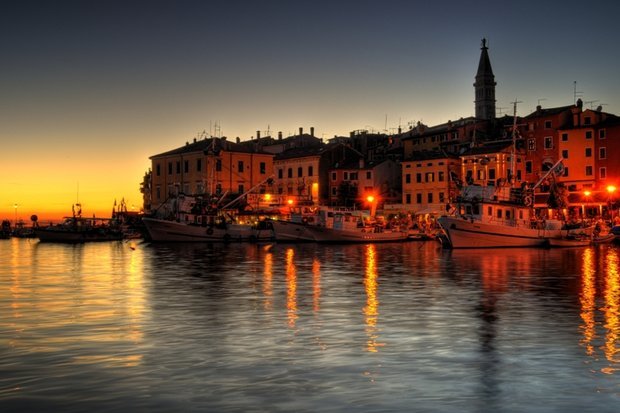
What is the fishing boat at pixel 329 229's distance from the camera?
71375mm

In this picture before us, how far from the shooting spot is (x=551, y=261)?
4384 cm

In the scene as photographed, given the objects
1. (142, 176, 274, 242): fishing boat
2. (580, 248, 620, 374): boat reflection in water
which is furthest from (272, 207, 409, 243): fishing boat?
(580, 248, 620, 374): boat reflection in water

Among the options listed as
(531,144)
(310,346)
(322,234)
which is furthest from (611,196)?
(310,346)

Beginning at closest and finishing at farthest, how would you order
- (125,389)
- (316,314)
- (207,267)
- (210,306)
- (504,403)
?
(504,403) < (125,389) < (316,314) < (210,306) < (207,267)

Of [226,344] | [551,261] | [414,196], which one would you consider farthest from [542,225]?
[226,344]

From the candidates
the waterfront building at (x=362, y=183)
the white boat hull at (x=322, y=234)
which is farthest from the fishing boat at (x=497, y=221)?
the waterfront building at (x=362, y=183)

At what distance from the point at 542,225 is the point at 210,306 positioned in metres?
49.7

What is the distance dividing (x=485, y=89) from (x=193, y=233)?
99938 mm

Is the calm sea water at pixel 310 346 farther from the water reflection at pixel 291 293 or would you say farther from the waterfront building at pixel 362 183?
the waterfront building at pixel 362 183

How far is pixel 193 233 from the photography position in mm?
73500

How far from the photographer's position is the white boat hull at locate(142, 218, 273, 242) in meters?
73.5

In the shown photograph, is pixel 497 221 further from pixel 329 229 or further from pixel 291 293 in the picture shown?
pixel 291 293

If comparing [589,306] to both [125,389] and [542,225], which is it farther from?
[542,225]

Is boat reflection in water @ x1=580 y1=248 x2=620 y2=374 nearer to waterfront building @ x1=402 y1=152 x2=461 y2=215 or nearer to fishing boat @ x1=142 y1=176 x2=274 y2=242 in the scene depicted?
fishing boat @ x1=142 y1=176 x2=274 y2=242
